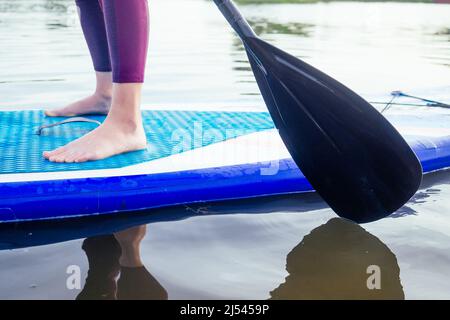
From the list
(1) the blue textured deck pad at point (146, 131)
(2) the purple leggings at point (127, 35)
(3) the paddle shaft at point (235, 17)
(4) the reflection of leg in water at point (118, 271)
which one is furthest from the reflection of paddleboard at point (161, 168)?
(3) the paddle shaft at point (235, 17)

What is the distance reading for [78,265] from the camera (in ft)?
4.56

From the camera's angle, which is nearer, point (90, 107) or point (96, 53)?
point (96, 53)

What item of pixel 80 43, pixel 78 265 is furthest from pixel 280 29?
pixel 78 265

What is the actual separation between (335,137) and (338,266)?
40 centimetres

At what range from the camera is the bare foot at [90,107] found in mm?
2395

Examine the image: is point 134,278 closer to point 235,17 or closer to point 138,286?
point 138,286

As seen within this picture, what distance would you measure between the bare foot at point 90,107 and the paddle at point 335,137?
82 centimetres

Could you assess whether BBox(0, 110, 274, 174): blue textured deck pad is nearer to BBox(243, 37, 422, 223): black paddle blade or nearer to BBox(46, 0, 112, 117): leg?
BBox(46, 0, 112, 117): leg

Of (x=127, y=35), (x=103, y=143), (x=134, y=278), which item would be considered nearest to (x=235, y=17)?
(x=127, y=35)

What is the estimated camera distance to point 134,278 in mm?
1329

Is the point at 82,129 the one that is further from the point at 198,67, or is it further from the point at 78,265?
the point at 198,67

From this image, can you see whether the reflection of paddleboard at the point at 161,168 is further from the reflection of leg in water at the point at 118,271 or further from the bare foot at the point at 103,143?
the reflection of leg in water at the point at 118,271

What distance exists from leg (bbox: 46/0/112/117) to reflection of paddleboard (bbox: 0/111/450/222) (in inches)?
3.4

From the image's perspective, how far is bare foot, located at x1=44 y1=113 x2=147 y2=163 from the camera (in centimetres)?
182
